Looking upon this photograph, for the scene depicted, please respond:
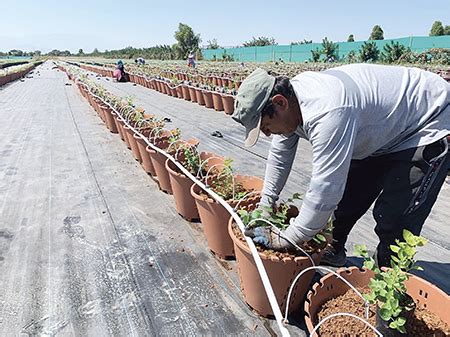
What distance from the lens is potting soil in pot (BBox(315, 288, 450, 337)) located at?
1.17m

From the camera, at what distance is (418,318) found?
3.97ft

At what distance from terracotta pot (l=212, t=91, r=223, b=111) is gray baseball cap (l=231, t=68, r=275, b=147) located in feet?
21.0

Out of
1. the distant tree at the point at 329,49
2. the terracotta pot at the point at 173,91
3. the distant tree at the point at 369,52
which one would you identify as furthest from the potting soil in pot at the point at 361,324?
the distant tree at the point at 329,49

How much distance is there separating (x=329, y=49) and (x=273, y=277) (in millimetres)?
30456

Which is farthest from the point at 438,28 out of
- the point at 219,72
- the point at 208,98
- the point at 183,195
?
the point at 183,195

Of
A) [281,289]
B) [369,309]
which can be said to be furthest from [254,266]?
[369,309]

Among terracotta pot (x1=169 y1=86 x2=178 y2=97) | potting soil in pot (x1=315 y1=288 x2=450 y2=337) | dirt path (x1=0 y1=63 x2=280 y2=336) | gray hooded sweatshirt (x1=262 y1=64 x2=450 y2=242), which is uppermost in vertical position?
gray hooded sweatshirt (x1=262 y1=64 x2=450 y2=242)

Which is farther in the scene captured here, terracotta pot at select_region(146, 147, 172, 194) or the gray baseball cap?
terracotta pot at select_region(146, 147, 172, 194)

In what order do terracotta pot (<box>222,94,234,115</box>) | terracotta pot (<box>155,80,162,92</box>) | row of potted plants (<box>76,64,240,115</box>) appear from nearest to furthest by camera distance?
terracotta pot (<box>222,94,234,115</box>)
row of potted plants (<box>76,64,240,115</box>)
terracotta pot (<box>155,80,162,92</box>)

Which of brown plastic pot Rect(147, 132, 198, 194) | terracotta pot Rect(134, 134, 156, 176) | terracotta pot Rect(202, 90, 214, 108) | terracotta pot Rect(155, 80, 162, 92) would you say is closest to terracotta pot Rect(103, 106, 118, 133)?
terracotta pot Rect(134, 134, 156, 176)

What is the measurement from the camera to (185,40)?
47.0 meters

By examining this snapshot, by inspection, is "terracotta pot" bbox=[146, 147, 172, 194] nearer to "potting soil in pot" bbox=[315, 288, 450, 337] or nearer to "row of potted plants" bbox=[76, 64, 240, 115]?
"potting soil in pot" bbox=[315, 288, 450, 337]

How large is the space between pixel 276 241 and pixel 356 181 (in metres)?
0.58

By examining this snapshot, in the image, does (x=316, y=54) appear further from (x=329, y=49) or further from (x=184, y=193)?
(x=184, y=193)
